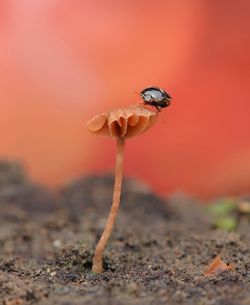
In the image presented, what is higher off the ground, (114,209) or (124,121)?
(124,121)

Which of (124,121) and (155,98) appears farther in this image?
(155,98)

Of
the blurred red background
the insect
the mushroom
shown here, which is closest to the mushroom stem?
the mushroom

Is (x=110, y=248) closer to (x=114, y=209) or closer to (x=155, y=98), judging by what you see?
(x=114, y=209)

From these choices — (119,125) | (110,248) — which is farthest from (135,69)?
(119,125)

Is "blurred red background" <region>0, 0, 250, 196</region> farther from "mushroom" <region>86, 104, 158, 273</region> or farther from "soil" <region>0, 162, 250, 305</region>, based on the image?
"mushroom" <region>86, 104, 158, 273</region>

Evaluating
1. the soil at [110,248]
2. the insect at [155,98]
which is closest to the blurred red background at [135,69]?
the soil at [110,248]

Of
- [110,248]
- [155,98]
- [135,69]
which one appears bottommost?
[110,248]

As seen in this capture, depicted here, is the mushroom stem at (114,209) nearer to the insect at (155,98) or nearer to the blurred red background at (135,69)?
the insect at (155,98)

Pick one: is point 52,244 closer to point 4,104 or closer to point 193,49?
point 4,104
